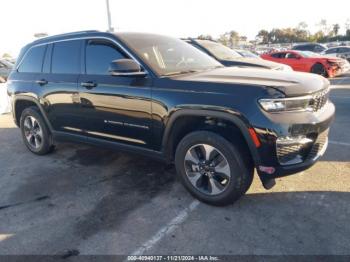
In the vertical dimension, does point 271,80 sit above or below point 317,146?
above

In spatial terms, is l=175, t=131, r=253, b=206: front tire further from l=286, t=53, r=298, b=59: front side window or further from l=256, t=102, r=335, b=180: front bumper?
l=286, t=53, r=298, b=59: front side window

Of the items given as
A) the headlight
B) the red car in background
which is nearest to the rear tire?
the red car in background

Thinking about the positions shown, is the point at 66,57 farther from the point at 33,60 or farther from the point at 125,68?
the point at 125,68

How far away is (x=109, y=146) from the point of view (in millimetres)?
4320

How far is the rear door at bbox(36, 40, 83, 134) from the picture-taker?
177 inches

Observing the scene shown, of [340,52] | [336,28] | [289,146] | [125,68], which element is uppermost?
[336,28]

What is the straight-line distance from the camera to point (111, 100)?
4.01 metres

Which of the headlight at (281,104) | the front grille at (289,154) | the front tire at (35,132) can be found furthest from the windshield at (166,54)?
the front tire at (35,132)

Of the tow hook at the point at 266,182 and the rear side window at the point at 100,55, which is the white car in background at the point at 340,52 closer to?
the rear side window at the point at 100,55

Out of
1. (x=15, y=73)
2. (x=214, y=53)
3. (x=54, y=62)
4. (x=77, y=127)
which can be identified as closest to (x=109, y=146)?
(x=77, y=127)

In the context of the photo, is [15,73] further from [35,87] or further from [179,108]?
[179,108]

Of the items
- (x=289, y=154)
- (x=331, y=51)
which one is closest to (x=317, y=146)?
(x=289, y=154)

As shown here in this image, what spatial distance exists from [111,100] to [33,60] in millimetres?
2100

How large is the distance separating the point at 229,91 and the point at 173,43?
1.67 meters
